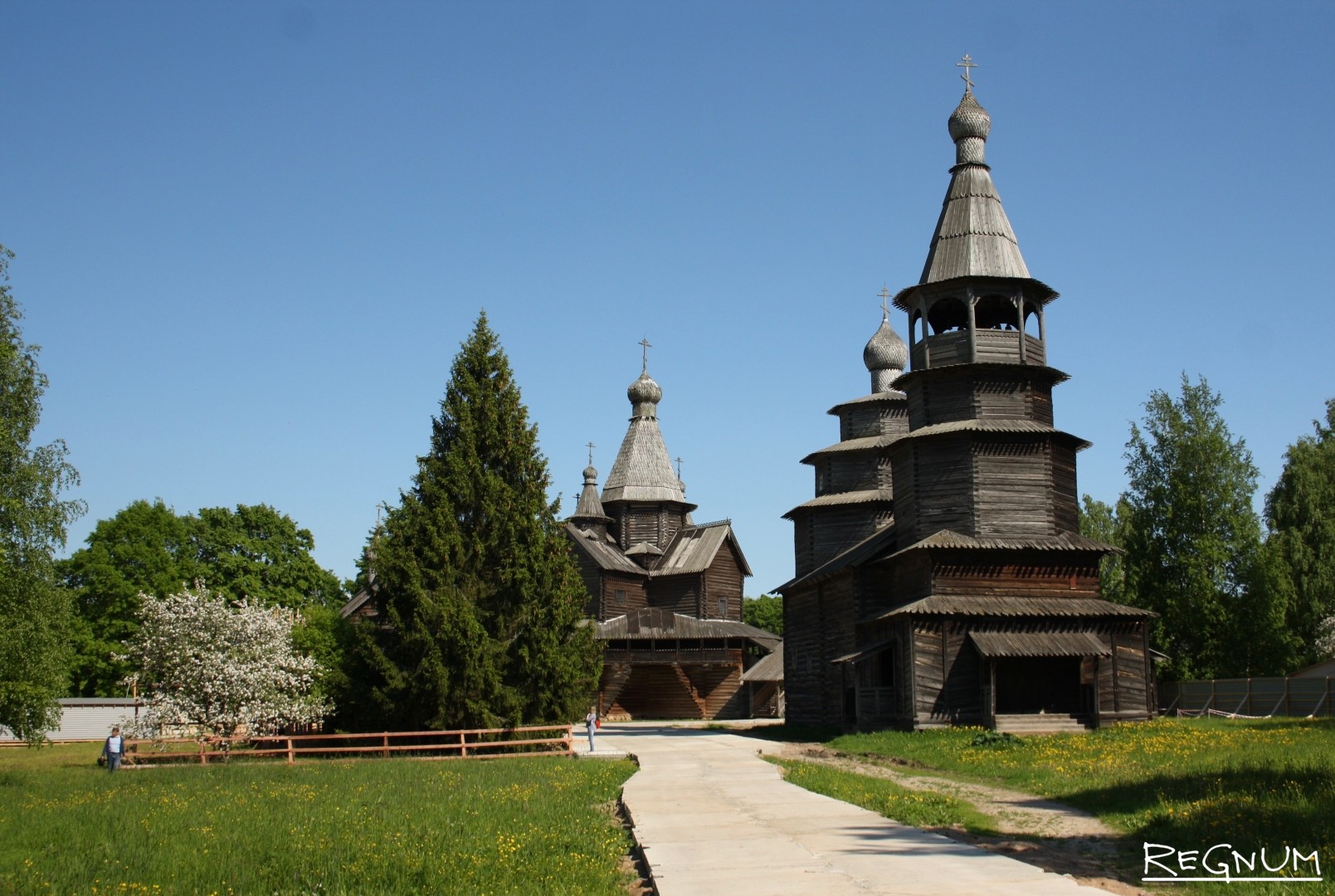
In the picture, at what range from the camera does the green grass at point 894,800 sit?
48.1ft

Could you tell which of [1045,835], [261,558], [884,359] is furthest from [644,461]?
[1045,835]

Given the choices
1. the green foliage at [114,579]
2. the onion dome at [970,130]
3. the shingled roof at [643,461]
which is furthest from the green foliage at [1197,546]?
the green foliage at [114,579]

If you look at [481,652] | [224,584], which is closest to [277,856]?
[481,652]

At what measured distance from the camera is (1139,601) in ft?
146

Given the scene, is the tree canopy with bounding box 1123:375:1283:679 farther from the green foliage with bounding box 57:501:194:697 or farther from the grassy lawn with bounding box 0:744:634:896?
the green foliage with bounding box 57:501:194:697

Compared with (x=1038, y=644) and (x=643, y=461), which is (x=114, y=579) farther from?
(x=1038, y=644)

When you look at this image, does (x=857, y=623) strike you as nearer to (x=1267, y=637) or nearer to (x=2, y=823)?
(x=1267, y=637)

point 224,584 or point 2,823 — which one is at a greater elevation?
point 224,584

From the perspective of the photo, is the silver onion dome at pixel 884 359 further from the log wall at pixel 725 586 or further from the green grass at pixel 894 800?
the green grass at pixel 894 800

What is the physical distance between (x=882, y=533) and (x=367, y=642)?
17.3 metres

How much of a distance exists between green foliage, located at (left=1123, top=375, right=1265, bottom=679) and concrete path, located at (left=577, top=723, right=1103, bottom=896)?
2829 cm

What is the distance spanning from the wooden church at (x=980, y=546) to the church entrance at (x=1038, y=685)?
5cm

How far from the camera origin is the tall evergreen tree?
90.5 ft

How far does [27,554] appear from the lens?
2719cm
